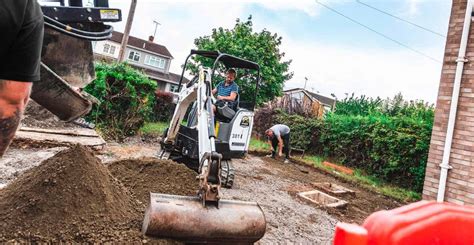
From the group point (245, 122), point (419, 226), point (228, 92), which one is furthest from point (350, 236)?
point (228, 92)

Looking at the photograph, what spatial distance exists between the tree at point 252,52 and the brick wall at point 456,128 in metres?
9.94

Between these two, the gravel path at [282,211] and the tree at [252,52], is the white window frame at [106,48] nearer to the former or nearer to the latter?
the tree at [252,52]

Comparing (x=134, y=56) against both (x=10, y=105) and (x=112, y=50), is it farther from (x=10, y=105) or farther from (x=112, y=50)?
(x=10, y=105)

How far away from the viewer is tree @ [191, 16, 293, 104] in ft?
50.6

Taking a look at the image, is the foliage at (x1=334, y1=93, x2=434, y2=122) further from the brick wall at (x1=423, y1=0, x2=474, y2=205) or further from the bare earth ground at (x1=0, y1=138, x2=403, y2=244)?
the brick wall at (x1=423, y1=0, x2=474, y2=205)

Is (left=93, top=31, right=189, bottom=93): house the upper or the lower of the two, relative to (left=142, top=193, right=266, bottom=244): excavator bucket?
upper

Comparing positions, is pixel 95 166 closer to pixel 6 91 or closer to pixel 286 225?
pixel 6 91

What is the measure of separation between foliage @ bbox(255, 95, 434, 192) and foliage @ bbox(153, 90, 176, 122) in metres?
5.45

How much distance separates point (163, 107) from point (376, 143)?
949 centimetres

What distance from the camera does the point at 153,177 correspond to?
4117 millimetres

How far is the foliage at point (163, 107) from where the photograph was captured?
15.5m

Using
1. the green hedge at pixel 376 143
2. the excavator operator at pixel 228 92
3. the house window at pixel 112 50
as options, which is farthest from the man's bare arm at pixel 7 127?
the house window at pixel 112 50

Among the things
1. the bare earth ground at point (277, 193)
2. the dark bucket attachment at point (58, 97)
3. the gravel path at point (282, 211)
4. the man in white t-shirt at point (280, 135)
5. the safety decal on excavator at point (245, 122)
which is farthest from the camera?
the man in white t-shirt at point (280, 135)

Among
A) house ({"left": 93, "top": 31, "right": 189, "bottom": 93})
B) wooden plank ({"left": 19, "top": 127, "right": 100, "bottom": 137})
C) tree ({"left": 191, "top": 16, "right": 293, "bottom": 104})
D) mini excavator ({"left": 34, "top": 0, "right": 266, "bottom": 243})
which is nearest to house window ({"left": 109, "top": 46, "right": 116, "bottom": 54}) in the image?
house ({"left": 93, "top": 31, "right": 189, "bottom": 93})
